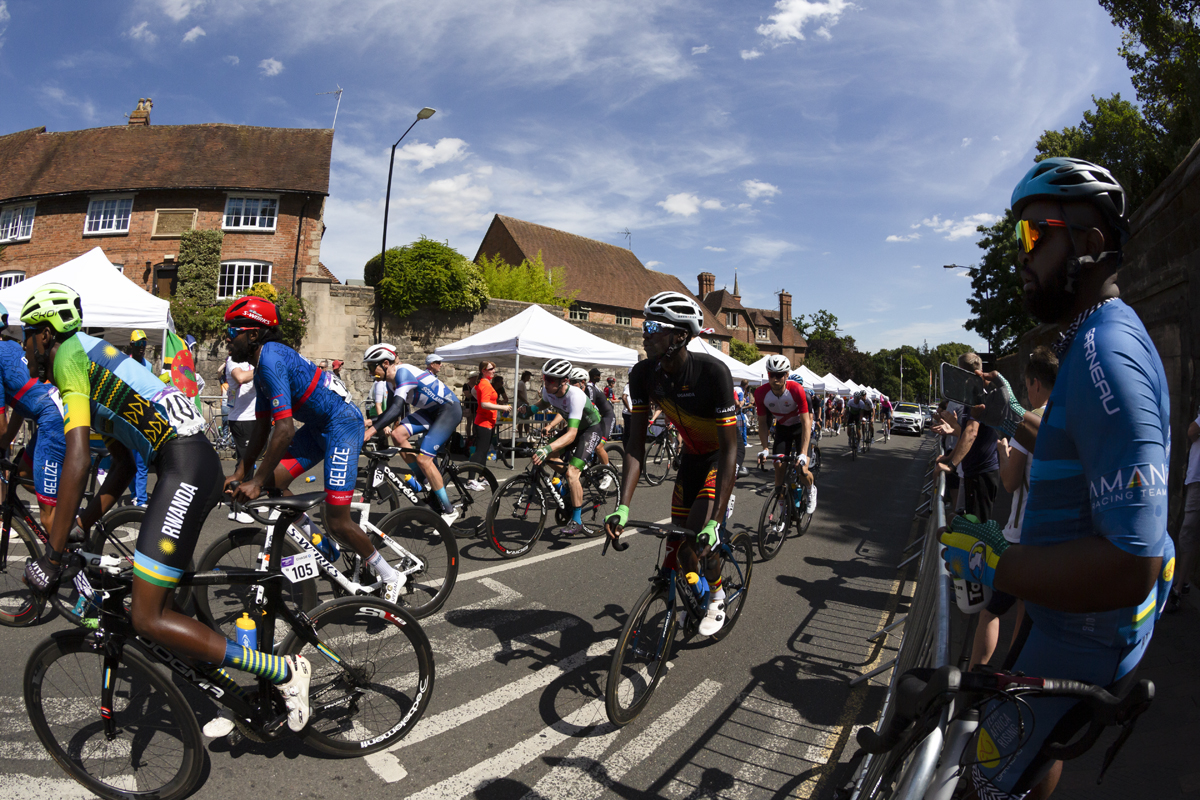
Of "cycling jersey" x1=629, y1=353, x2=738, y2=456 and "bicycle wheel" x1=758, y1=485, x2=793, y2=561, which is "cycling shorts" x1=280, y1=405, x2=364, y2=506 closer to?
"cycling jersey" x1=629, y1=353, x2=738, y2=456

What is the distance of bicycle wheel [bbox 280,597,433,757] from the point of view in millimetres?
3018

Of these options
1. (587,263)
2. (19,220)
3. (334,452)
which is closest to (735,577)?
(334,452)

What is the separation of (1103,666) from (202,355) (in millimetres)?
23187

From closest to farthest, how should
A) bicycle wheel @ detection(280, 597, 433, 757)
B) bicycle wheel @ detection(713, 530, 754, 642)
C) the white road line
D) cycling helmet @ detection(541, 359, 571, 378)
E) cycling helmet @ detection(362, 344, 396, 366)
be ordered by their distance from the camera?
1. the white road line
2. bicycle wheel @ detection(280, 597, 433, 757)
3. bicycle wheel @ detection(713, 530, 754, 642)
4. cycling helmet @ detection(541, 359, 571, 378)
5. cycling helmet @ detection(362, 344, 396, 366)

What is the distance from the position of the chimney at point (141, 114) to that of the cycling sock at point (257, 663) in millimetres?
38977

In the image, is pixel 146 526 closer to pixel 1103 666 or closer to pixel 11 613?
pixel 11 613

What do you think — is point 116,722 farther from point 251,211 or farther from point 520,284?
point 251,211

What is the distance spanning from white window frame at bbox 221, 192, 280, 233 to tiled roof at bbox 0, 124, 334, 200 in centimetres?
44

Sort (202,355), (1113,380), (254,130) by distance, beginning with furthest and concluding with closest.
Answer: (254,130) → (202,355) → (1113,380)

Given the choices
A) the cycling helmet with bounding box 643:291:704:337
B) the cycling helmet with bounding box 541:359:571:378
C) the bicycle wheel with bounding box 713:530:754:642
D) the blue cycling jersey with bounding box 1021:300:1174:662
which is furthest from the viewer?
the cycling helmet with bounding box 541:359:571:378

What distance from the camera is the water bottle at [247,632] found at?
299 centimetres

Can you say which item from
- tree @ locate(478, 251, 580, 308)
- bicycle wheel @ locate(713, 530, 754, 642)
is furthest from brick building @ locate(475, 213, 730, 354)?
bicycle wheel @ locate(713, 530, 754, 642)

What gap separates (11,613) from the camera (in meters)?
4.51

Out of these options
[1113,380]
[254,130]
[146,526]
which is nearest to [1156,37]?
[1113,380]
